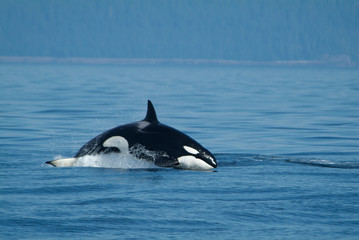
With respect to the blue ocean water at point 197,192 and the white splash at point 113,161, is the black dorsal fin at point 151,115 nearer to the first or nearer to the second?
the white splash at point 113,161

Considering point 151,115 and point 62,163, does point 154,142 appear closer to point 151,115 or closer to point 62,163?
point 151,115

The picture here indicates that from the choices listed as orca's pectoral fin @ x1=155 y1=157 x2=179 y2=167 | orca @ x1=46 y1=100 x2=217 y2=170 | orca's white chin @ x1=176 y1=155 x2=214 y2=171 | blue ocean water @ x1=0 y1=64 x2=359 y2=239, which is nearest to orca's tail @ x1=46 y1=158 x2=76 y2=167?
orca @ x1=46 y1=100 x2=217 y2=170

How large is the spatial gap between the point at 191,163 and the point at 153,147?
0.69 metres

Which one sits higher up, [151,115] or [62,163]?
[151,115]

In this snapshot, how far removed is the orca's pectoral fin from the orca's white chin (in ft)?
0.37

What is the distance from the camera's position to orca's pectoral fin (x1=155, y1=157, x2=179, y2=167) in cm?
1198

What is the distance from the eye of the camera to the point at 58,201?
944cm

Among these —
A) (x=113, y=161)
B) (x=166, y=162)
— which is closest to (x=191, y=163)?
(x=166, y=162)

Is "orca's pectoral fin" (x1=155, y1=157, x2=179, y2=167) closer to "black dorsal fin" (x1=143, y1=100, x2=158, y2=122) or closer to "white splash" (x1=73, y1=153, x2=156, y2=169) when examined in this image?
"white splash" (x1=73, y1=153, x2=156, y2=169)

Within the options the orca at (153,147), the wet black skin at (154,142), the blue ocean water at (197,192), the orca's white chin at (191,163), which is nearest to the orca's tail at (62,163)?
the orca at (153,147)

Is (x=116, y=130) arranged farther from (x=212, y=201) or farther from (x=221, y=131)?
(x=221, y=131)

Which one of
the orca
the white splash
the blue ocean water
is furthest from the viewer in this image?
the white splash

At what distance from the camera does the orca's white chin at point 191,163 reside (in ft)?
39.5

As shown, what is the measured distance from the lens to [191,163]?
1207 cm
